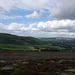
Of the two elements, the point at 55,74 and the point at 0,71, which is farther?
the point at 0,71

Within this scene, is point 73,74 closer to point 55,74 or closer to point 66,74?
point 66,74

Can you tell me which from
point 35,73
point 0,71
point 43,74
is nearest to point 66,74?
point 43,74

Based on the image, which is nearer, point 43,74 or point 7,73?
point 43,74

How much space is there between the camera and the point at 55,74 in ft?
59.2

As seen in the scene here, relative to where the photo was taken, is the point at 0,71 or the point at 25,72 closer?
the point at 25,72

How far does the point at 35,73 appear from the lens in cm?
1814

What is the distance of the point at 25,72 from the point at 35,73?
5.66 feet

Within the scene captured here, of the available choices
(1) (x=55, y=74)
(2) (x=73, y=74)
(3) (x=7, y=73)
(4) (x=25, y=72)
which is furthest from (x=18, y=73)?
(2) (x=73, y=74)

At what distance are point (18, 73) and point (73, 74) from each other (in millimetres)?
9471

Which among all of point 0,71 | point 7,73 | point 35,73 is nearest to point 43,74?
point 35,73

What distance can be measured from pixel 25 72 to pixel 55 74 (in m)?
A: 5.15

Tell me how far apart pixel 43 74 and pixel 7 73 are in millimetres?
6570

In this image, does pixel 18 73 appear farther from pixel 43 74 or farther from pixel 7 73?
pixel 43 74

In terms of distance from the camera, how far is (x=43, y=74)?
58.6 ft
